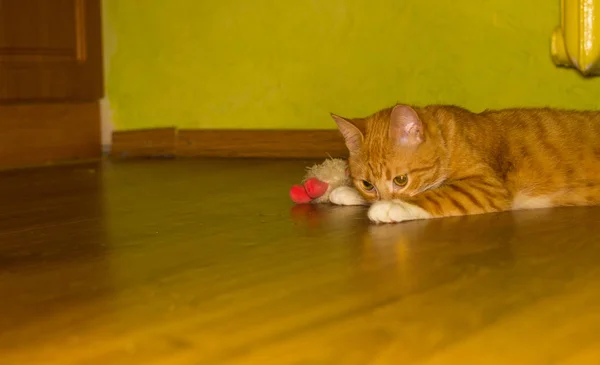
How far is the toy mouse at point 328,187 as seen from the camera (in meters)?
1.98

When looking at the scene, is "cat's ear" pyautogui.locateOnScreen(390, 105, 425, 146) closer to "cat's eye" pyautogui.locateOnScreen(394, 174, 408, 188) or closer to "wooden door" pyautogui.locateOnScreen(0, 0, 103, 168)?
"cat's eye" pyautogui.locateOnScreen(394, 174, 408, 188)

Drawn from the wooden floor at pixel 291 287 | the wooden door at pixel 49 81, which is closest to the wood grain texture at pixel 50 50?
the wooden door at pixel 49 81

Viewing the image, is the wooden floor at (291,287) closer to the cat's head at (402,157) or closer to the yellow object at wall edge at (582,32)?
the cat's head at (402,157)

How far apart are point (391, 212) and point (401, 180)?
180 mm

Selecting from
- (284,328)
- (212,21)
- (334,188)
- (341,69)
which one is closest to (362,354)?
(284,328)

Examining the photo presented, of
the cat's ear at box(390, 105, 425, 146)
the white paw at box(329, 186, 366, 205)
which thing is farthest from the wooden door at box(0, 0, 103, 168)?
the cat's ear at box(390, 105, 425, 146)

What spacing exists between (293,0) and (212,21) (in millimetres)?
377

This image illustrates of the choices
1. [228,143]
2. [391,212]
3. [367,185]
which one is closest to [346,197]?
[367,185]

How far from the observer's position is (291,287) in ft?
3.72

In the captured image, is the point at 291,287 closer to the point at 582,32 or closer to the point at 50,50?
the point at 582,32

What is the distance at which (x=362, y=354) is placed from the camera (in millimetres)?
852

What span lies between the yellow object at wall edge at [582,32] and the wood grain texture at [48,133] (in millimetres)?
1951

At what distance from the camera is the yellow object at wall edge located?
1985mm

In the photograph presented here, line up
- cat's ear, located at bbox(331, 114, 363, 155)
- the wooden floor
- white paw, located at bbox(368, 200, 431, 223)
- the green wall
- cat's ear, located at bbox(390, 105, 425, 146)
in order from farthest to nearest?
the green wall < cat's ear, located at bbox(331, 114, 363, 155) < cat's ear, located at bbox(390, 105, 425, 146) < white paw, located at bbox(368, 200, 431, 223) < the wooden floor
